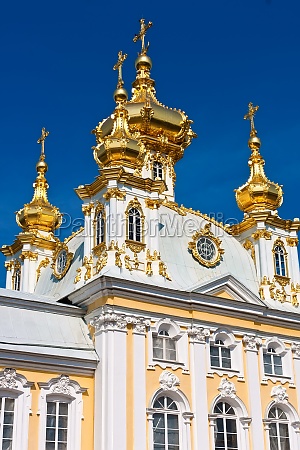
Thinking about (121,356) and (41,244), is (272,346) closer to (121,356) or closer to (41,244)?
(121,356)

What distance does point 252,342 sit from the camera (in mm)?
26781

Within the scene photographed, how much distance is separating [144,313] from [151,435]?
12.8 feet

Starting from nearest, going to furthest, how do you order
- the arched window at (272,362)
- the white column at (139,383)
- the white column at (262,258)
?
the white column at (139,383) → the arched window at (272,362) → the white column at (262,258)

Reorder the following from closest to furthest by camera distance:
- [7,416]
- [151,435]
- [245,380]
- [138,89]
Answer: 1. [7,416]
2. [151,435]
3. [245,380]
4. [138,89]

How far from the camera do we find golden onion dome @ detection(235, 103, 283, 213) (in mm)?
30797

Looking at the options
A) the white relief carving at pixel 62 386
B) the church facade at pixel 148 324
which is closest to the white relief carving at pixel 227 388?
the church facade at pixel 148 324

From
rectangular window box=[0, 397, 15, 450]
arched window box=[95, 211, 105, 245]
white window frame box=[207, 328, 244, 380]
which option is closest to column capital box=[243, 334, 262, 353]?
white window frame box=[207, 328, 244, 380]

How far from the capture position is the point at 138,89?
34906 mm

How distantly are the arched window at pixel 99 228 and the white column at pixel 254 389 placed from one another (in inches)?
249

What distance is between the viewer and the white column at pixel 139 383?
22672 millimetres

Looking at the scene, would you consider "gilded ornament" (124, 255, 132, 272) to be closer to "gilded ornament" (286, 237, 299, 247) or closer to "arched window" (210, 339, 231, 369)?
"arched window" (210, 339, 231, 369)

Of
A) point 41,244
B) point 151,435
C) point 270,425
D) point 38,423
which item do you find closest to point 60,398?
point 38,423

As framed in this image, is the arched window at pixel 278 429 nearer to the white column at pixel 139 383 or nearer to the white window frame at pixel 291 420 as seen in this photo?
the white window frame at pixel 291 420

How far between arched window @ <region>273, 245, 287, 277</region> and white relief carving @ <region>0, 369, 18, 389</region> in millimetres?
12203
